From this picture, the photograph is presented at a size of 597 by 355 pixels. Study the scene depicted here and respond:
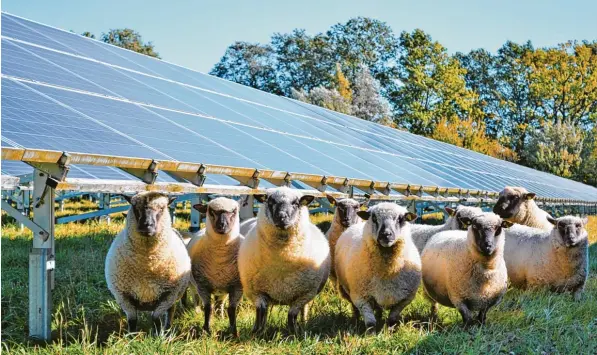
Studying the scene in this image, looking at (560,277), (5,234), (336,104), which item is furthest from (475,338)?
(336,104)

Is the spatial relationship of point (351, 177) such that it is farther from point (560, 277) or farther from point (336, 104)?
point (336, 104)

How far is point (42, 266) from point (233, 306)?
1.82 meters

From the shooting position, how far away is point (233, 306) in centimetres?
654

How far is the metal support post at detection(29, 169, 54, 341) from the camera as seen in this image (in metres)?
5.67

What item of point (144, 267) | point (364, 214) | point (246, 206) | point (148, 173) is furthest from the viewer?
point (246, 206)

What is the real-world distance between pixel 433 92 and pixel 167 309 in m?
47.5

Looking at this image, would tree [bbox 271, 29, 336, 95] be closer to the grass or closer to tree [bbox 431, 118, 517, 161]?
tree [bbox 431, 118, 517, 161]

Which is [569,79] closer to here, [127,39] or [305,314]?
[127,39]

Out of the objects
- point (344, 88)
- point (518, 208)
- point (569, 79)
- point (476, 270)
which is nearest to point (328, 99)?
point (344, 88)

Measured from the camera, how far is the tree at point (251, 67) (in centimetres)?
5550

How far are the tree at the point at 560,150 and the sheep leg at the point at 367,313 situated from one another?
45278 millimetres

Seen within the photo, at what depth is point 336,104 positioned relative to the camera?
1613 inches

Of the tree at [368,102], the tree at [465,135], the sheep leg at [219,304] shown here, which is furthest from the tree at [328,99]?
the sheep leg at [219,304]

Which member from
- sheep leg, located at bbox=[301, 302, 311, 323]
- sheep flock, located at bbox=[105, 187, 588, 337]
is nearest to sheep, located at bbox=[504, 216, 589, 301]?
sheep flock, located at bbox=[105, 187, 588, 337]
